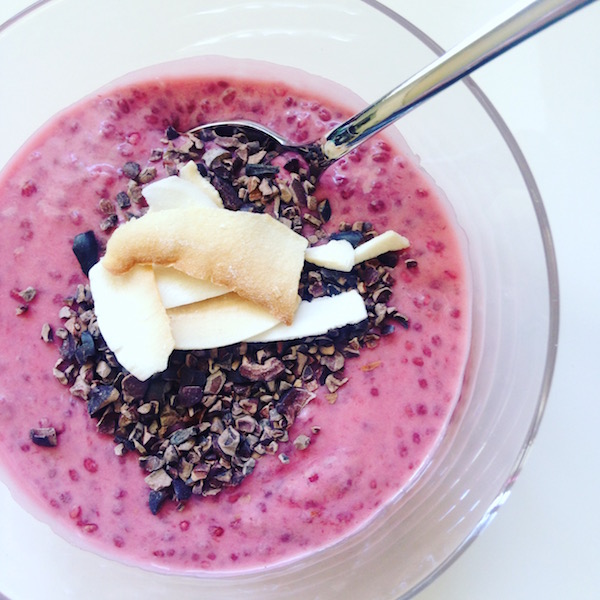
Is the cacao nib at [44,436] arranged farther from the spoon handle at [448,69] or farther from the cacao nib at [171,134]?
the spoon handle at [448,69]

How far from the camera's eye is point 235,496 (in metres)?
1.43

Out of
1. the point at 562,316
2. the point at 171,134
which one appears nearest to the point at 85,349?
the point at 171,134

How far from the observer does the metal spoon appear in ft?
3.53

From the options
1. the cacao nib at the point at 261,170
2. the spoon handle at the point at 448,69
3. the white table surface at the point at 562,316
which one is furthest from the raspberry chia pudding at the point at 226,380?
the white table surface at the point at 562,316

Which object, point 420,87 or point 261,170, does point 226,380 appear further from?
point 420,87

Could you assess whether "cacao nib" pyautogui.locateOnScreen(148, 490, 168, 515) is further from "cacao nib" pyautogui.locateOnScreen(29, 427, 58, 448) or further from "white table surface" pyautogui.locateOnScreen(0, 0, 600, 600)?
"white table surface" pyautogui.locateOnScreen(0, 0, 600, 600)

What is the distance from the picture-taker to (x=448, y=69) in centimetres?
120

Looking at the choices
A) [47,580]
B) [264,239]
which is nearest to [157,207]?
[264,239]

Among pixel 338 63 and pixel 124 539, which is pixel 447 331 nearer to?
pixel 338 63

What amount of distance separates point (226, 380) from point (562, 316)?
35.4 inches

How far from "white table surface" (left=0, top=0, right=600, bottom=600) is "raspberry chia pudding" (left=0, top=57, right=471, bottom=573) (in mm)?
304

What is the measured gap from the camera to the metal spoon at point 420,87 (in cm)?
108

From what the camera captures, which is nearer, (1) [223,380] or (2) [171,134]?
(1) [223,380]

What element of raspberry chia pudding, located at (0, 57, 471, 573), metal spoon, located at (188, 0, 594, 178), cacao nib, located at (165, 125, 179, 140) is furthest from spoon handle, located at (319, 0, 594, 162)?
cacao nib, located at (165, 125, 179, 140)
